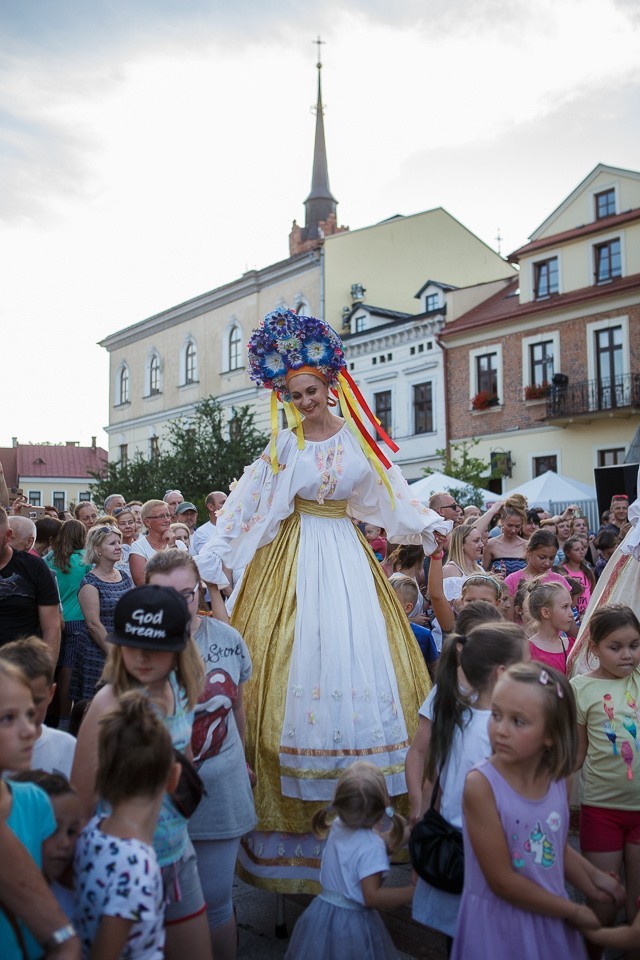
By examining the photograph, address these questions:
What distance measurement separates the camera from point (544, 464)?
23.5m

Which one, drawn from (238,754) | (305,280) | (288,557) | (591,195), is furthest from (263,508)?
(305,280)

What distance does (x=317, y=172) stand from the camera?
36750mm

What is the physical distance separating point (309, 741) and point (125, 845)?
1593 mm

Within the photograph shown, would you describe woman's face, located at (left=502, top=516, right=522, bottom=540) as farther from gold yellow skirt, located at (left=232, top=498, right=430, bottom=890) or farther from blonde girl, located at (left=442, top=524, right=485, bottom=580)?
gold yellow skirt, located at (left=232, top=498, right=430, bottom=890)

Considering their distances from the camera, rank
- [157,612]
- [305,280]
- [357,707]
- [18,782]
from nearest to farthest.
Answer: [18,782], [157,612], [357,707], [305,280]

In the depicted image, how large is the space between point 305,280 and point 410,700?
26977 mm

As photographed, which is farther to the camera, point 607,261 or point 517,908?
point 607,261

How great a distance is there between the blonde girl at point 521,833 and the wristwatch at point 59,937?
1094mm

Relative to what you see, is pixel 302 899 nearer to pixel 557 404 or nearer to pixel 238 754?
pixel 238 754

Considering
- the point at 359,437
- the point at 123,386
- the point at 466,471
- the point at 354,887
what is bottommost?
the point at 354,887

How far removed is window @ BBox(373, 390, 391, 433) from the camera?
2723cm

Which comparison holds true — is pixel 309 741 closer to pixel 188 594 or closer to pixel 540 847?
pixel 188 594

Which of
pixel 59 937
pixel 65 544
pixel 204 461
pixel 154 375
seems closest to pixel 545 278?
pixel 204 461

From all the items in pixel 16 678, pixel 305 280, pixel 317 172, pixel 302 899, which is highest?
pixel 317 172
